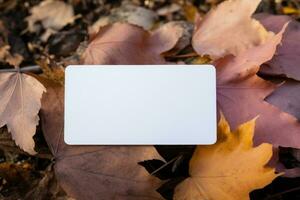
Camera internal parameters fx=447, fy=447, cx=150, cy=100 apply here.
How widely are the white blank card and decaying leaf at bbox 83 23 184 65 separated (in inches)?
4.9

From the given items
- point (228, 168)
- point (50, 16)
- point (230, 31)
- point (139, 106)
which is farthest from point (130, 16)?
point (228, 168)

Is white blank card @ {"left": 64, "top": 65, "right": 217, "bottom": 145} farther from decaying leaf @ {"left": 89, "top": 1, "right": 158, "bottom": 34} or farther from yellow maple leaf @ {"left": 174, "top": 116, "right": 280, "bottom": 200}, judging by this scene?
decaying leaf @ {"left": 89, "top": 1, "right": 158, "bottom": 34}

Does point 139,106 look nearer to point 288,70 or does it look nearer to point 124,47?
point 124,47

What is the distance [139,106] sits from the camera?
0.79 metres

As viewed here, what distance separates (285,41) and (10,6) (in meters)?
0.82

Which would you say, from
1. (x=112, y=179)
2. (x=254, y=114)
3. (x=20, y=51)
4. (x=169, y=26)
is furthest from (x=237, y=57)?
A: (x=20, y=51)

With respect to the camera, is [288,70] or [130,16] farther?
[130,16]

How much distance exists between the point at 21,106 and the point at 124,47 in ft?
0.83

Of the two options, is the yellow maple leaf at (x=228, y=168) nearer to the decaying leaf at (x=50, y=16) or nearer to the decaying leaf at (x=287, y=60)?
the decaying leaf at (x=287, y=60)

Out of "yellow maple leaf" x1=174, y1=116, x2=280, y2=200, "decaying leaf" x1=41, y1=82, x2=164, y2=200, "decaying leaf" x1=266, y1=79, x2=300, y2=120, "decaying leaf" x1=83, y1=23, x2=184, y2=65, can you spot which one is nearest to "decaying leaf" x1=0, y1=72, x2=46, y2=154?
"decaying leaf" x1=41, y1=82, x2=164, y2=200

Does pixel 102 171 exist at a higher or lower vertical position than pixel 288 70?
lower

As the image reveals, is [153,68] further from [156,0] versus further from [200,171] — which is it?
[156,0]

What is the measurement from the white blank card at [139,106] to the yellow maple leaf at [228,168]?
0.03 m

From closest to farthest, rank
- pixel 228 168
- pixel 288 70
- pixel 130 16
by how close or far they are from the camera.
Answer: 1. pixel 228 168
2. pixel 288 70
3. pixel 130 16
